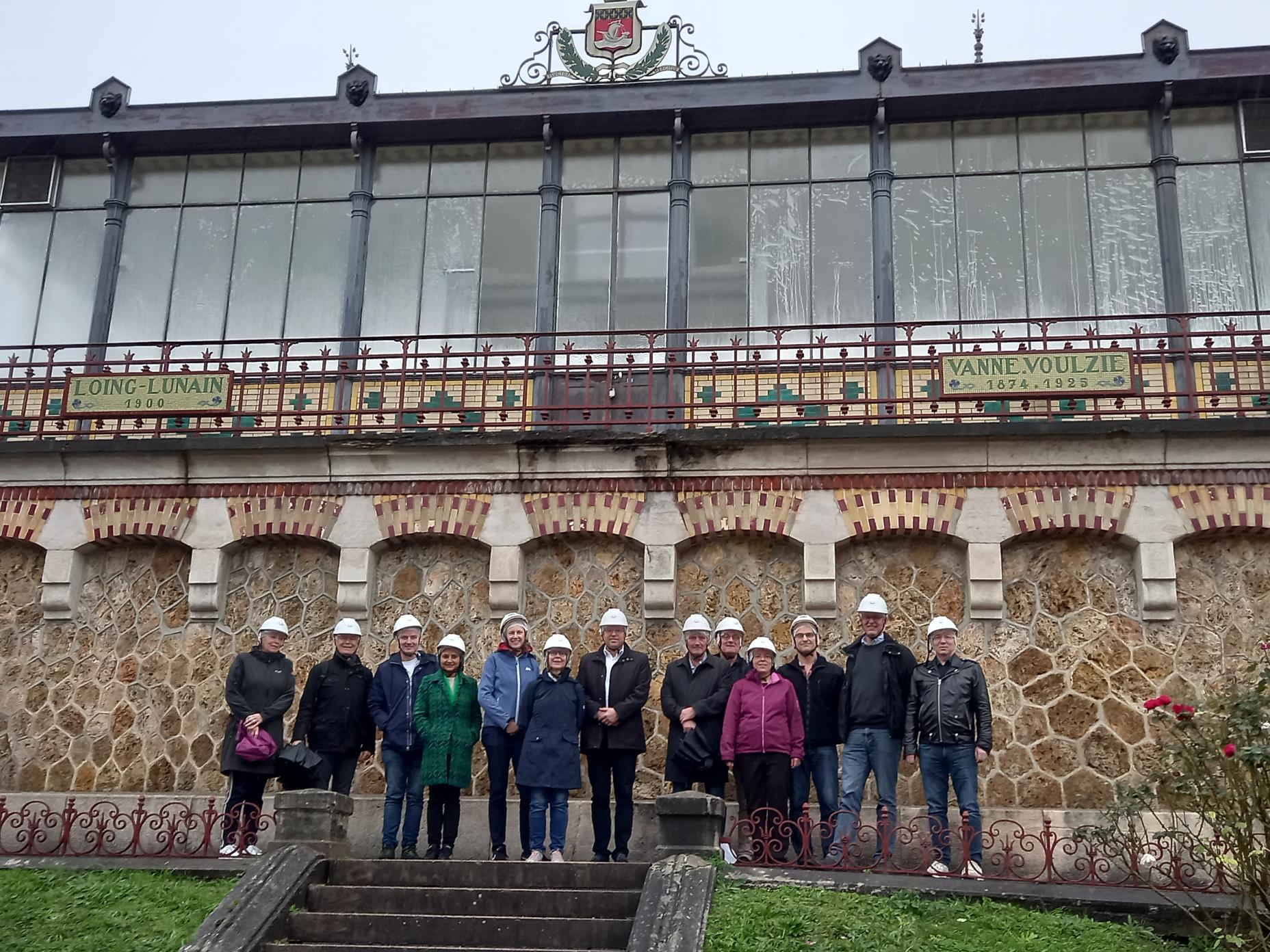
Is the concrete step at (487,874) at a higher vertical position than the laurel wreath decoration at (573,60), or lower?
lower

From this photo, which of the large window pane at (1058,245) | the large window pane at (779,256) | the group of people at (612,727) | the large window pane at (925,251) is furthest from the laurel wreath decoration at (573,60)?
the group of people at (612,727)

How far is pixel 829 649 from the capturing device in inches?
478

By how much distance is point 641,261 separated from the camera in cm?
1512

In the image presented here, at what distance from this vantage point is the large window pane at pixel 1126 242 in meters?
14.4

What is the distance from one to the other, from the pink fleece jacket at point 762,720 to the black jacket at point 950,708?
2.67 feet

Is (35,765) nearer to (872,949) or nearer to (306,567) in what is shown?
(306,567)

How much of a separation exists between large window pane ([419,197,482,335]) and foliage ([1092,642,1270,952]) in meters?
8.24

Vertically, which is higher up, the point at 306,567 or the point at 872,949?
the point at 306,567

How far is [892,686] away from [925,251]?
19.6 ft

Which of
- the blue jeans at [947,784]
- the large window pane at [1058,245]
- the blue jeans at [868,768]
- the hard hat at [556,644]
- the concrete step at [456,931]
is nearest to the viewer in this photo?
the concrete step at [456,931]

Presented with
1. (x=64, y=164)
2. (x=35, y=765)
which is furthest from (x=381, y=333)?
(x=35, y=765)

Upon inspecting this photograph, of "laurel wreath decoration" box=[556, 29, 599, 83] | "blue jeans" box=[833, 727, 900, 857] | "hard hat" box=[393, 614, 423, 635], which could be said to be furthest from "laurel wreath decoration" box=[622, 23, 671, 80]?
"blue jeans" box=[833, 727, 900, 857]

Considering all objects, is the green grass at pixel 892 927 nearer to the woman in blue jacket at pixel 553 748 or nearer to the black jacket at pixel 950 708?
the black jacket at pixel 950 708

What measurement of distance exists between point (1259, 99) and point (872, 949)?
10.4 m
